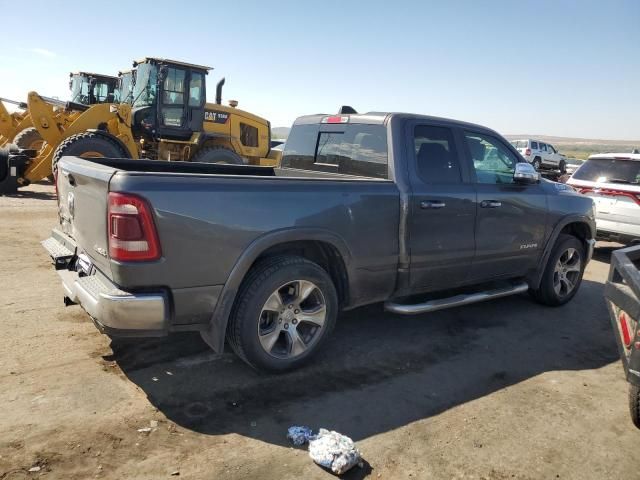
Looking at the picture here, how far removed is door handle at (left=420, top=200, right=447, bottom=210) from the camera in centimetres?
423

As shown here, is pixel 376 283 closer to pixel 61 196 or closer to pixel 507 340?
pixel 507 340

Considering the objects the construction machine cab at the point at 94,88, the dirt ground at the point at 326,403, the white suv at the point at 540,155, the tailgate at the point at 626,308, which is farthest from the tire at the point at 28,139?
the white suv at the point at 540,155

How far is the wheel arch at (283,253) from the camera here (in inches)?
130

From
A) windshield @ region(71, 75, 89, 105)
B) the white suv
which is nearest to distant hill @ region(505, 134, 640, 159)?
the white suv

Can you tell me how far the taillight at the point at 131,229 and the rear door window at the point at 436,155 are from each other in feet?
7.73

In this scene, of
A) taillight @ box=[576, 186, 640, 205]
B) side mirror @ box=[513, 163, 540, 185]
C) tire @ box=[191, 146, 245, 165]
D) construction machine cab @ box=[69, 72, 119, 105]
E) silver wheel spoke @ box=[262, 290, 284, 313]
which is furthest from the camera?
construction machine cab @ box=[69, 72, 119, 105]

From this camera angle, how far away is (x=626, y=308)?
3.17 meters

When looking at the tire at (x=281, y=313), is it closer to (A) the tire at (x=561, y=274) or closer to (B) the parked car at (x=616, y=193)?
(A) the tire at (x=561, y=274)

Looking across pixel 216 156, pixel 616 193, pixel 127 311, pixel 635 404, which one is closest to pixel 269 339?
pixel 127 311

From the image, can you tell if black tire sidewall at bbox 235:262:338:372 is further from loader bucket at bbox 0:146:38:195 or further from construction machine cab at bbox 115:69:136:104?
construction machine cab at bbox 115:69:136:104

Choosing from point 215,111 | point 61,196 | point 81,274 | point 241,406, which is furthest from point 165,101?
point 241,406

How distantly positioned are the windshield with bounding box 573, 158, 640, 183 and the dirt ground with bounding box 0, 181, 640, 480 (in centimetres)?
458

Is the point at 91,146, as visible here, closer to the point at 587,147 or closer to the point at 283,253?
the point at 283,253

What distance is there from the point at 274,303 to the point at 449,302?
1719 mm
